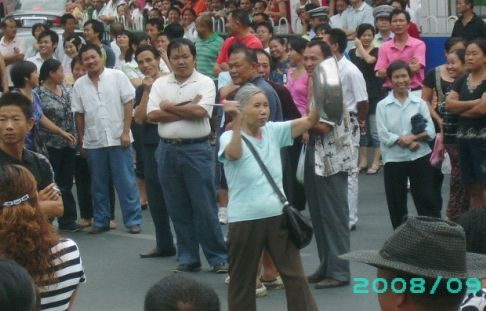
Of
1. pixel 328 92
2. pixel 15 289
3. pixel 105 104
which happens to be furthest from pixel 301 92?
pixel 15 289

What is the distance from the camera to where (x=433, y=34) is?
16.8 metres

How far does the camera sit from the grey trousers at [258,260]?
296 inches

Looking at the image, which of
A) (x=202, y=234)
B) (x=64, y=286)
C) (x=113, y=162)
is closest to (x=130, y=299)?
(x=202, y=234)

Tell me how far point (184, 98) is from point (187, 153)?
45cm

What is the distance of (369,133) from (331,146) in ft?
18.8

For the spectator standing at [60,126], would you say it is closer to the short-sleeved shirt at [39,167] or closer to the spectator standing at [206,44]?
the spectator standing at [206,44]

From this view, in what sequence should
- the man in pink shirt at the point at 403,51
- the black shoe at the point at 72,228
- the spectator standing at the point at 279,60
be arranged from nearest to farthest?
the black shoe at the point at 72,228
the spectator standing at the point at 279,60
the man in pink shirt at the point at 403,51

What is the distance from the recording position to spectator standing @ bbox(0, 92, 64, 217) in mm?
6223

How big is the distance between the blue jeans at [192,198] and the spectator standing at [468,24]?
6.66 metres

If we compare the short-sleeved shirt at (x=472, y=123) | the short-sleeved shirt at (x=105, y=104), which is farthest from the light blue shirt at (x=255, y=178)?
the short-sleeved shirt at (x=105, y=104)

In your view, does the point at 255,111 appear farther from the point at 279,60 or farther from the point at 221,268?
the point at 279,60

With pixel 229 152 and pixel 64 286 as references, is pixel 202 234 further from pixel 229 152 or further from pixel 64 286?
pixel 64 286

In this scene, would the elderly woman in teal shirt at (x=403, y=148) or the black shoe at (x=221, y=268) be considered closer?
the black shoe at (x=221, y=268)

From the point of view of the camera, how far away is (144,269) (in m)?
9.79
